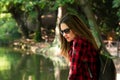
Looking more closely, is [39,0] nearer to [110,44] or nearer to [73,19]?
[110,44]

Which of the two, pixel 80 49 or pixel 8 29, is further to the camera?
pixel 8 29

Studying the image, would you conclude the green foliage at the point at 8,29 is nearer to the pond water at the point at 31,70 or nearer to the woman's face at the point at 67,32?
the pond water at the point at 31,70

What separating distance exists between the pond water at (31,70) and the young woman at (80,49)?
1208 cm

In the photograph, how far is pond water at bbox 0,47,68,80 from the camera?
1655 centimetres

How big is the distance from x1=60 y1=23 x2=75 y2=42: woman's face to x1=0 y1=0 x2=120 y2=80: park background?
14.8 ft

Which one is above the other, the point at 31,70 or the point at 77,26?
the point at 77,26

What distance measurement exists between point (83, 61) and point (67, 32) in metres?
0.30

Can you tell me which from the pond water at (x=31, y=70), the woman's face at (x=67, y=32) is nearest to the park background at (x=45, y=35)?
the pond water at (x=31, y=70)

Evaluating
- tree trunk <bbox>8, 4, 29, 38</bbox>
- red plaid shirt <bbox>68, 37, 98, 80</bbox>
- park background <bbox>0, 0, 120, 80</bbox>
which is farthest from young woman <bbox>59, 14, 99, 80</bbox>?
tree trunk <bbox>8, 4, 29, 38</bbox>

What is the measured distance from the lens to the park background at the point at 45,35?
18.3 m

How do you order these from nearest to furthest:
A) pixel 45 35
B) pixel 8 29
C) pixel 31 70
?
pixel 31 70 < pixel 45 35 < pixel 8 29

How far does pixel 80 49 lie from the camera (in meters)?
3.57

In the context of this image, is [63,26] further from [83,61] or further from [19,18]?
[19,18]

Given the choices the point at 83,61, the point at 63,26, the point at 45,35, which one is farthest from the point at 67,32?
the point at 45,35
